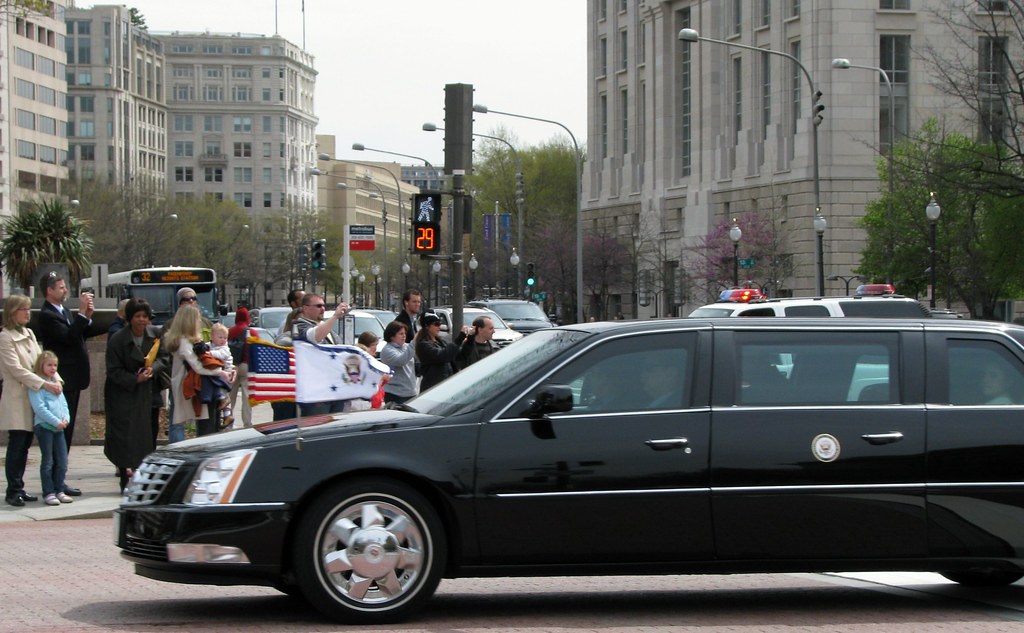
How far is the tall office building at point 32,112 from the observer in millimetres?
99438

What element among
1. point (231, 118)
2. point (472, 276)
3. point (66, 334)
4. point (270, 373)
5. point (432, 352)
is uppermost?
point (231, 118)

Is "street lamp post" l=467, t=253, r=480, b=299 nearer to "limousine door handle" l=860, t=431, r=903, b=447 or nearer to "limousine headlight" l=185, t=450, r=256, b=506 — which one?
"limousine door handle" l=860, t=431, r=903, b=447

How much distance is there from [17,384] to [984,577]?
8.53 m

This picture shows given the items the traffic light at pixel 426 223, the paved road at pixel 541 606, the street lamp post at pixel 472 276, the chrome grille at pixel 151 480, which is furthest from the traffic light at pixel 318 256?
the street lamp post at pixel 472 276

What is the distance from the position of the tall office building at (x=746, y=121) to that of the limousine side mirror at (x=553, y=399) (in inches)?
1786

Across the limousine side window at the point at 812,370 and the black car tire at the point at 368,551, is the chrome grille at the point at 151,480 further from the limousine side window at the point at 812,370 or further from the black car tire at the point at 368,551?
the limousine side window at the point at 812,370

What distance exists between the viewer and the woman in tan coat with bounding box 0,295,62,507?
13391mm

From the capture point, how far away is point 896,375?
8.27 meters

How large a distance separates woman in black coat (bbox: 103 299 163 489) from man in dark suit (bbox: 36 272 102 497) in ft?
1.20

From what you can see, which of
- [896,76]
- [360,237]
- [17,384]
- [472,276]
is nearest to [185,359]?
[17,384]

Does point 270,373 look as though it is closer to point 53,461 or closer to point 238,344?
point 53,461

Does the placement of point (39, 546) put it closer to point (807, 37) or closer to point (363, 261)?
point (807, 37)

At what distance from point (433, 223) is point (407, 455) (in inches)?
533

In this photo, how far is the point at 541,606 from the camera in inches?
334
